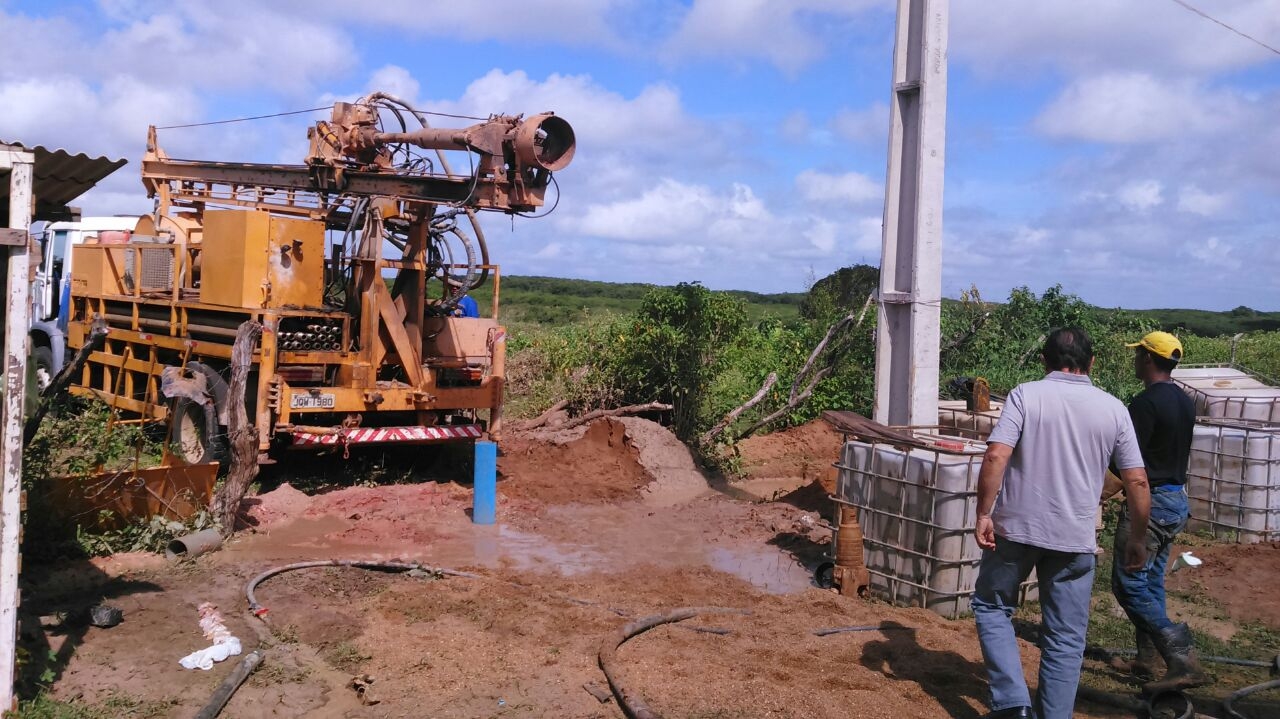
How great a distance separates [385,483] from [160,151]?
5202mm

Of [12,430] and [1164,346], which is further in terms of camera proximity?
[1164,346]

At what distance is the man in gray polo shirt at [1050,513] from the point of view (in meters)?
4.71

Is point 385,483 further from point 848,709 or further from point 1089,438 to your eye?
point 1089,438

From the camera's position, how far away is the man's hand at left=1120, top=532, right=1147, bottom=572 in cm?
500

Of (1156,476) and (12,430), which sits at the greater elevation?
(12,430)

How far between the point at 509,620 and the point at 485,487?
10.3ft

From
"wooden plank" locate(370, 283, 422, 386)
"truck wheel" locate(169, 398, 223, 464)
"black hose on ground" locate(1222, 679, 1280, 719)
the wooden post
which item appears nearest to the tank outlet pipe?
the wooden post

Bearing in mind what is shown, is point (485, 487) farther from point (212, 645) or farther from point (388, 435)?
point (212, 645)

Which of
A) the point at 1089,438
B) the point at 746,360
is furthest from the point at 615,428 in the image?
the point at 1089,438

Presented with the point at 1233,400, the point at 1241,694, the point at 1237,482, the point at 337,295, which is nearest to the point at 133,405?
the point at 337,295

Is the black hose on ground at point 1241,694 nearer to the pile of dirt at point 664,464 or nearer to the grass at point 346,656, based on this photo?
→ the grass at point 346,656

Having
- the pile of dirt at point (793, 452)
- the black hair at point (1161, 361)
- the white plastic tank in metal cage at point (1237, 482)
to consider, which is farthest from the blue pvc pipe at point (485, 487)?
the white plastic tank in metal cage at point (1237, 482)

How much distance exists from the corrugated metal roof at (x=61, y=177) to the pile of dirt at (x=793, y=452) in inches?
343

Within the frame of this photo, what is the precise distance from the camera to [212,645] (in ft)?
18.9
